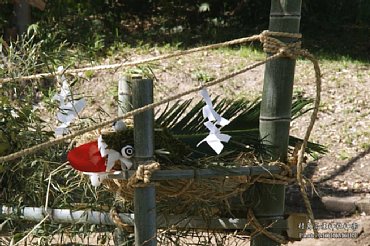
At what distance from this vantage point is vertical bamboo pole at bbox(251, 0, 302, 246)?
2.20 metres

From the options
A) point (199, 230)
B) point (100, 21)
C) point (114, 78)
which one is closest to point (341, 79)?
point (114, 78)

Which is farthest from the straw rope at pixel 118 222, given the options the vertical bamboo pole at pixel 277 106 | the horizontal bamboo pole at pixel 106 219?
the vertical bamboo pole at pixel 277 106

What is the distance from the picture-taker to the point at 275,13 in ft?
7.25

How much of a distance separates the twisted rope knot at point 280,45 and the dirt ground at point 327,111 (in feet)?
7.85

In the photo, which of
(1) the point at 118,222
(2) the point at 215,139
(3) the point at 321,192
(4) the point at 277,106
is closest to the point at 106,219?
(1) the point at 118,222

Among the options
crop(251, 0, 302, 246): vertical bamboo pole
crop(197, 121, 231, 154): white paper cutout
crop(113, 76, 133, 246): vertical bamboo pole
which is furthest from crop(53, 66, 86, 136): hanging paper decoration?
crop(251, 0, 302, 246): vertical bamboo pole

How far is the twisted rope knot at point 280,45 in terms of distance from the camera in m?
2.18

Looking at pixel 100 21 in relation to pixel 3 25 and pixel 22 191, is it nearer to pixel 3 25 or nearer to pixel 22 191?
pixel 3 25

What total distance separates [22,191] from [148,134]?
717 mm

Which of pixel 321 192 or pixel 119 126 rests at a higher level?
pixel 119 126

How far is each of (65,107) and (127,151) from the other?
0.36 m

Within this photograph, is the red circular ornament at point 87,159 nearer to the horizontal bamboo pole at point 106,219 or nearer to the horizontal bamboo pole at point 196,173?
the horizontal bamboo pole at point 196,173

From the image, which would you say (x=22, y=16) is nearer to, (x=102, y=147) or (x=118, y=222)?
(x=118, y=222)

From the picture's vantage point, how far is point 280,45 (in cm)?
219
